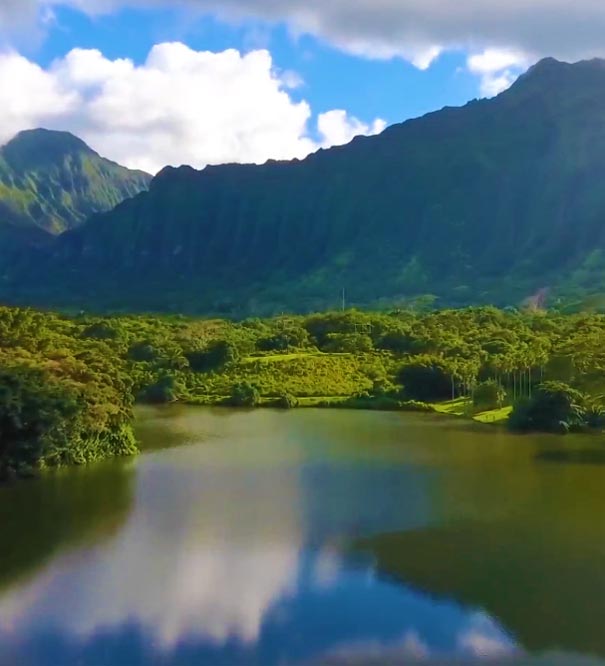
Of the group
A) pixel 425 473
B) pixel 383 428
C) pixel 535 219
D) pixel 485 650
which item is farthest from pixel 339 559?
pixel 535 219

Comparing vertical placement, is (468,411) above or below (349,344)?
below

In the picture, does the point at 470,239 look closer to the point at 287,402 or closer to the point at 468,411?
the point at 287,402

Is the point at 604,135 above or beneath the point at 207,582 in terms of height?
above

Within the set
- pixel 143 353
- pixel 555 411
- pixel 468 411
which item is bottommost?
pixel 468 411

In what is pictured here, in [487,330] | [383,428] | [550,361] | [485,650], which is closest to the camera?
[485,650]

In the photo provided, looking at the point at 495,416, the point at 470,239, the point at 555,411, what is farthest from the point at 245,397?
the point at 470,239

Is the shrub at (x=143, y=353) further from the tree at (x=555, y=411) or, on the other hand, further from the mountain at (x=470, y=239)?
the mountain at (x=470, y=239)

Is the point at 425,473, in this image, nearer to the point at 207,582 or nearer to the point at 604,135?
the point at 207,582

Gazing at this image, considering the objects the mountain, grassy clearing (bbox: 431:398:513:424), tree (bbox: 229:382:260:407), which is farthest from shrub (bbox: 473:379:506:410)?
the mountain
